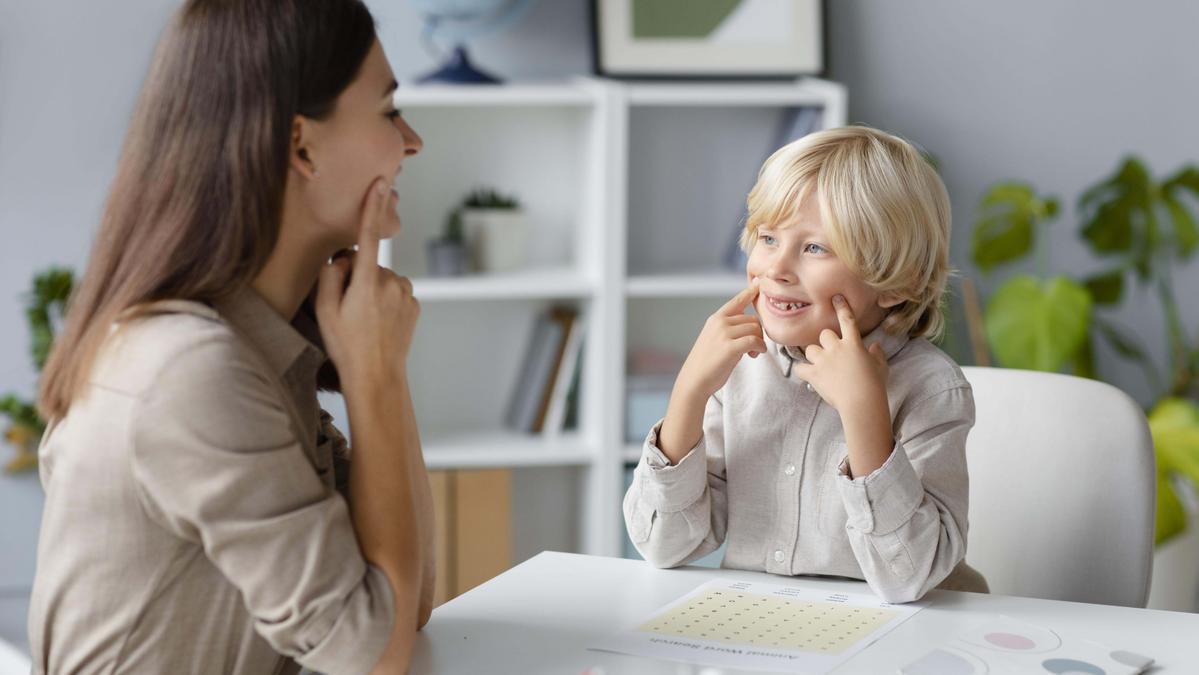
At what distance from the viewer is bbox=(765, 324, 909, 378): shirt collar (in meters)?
1.45

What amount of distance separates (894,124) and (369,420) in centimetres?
225

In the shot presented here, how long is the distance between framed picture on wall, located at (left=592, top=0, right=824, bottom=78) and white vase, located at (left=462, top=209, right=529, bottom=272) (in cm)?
A: 38

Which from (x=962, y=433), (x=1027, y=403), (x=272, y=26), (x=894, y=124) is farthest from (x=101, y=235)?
(x=894, y=124)

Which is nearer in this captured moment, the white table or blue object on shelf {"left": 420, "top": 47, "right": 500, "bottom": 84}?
the white table

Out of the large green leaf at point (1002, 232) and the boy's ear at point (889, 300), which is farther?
the large green leaf at point (1002, 232)

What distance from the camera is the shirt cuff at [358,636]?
1.02 meters

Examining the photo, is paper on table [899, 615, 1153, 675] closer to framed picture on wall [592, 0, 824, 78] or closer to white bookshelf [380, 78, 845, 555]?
white bookshelf [380, 78, 845, 555]

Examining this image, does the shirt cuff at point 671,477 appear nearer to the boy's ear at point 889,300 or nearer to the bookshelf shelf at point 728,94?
the boy's ear at point 889,300

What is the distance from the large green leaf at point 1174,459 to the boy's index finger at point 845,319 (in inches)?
57.6

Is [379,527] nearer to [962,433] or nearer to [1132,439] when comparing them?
[962,433]

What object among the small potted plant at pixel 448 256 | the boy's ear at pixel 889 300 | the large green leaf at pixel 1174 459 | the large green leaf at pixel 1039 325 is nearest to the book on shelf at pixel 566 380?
the small potted plant at pixel 448 256

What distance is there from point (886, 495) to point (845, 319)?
0.20 meters

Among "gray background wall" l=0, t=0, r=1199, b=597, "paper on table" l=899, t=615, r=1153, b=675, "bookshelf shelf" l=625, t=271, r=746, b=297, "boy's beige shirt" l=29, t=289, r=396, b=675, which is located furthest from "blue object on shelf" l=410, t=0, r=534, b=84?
"paper on table" l=899, t=615, r=1153, b=675

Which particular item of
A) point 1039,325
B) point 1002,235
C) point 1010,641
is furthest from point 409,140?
point 1002,235
